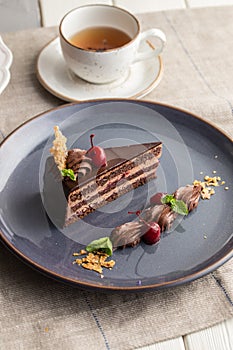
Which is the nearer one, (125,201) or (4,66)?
(125,201)

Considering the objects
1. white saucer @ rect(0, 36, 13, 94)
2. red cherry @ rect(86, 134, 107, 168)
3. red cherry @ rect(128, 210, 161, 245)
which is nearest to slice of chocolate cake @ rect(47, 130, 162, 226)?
red cherry @ rect(86, 134, 107, 168)

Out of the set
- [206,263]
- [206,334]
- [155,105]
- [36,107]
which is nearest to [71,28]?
[36,107]

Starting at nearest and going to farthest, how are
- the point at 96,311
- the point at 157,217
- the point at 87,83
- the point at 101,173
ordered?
the point at 96,311 < the point at 157,217 < the point at 101,173 < the point at 87,83

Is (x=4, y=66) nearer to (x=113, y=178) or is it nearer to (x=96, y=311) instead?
(x=113, y=178)

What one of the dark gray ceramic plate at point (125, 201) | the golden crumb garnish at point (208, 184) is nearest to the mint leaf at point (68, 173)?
the dark gray ceramic plate at point (125, 201)

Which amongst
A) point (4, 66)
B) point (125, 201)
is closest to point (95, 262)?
point (125, 201)

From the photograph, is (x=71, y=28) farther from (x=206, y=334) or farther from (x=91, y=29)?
(x=206, y=334)
